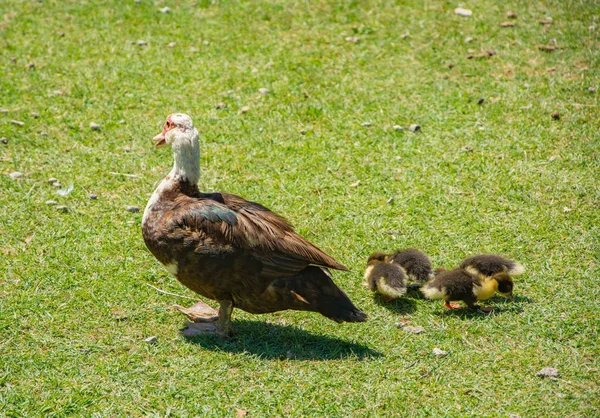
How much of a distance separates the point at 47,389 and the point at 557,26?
384 inches

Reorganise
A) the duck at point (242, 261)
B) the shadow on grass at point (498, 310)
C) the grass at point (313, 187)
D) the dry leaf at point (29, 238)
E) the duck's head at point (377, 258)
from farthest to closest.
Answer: the dry leaf at point (29, 238)
the duck's head at point (377, 258)
the shadow on grass at point (498, 310)
the duck at point (242, 261)
the grass at point (313, 187)

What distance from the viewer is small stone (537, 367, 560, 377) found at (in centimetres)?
575

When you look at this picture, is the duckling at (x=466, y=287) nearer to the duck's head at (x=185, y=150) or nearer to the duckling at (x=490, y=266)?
the duckling at (x=490, y=266)

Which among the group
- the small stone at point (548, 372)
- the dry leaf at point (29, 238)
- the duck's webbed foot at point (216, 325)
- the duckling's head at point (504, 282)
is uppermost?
the duckling's head at point (504, 282)

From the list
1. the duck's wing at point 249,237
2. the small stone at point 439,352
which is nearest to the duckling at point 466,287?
the small stone at point 439,352

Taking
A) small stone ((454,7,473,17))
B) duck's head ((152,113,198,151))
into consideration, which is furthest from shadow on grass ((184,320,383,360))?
small stone ((454,7,473,17))

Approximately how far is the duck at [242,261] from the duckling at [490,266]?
50.7 inches

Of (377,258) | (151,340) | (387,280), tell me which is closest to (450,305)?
(387,280)

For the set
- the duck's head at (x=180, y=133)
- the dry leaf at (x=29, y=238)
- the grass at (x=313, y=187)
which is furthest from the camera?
the dry leaf at (x=29, y=238)

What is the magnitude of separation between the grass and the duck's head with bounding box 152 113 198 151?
4.74 feet

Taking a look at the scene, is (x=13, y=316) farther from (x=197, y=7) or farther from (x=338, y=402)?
(x=197, y=7)

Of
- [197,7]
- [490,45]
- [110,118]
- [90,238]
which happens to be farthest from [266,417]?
[197,7]

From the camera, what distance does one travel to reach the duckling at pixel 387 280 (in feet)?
21.3

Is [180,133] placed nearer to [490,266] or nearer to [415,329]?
[415,329]
